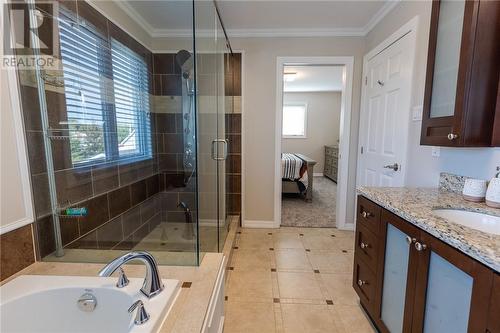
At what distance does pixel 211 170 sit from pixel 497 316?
1.86m

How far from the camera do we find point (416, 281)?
1.08m

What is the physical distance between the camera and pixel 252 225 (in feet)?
10.3

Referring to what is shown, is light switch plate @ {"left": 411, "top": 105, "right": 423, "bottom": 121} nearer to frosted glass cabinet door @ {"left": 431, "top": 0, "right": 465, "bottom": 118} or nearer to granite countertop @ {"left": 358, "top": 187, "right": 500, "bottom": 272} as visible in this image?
frosted glass cabinet door @ {"left": 431, "top": 0, "right": 465, "bottom": 118}

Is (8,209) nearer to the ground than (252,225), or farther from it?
farther from it

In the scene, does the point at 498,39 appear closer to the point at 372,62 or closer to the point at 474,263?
the point at 474,263

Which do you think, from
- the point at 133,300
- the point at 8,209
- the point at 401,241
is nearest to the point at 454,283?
A: the point at 401,241

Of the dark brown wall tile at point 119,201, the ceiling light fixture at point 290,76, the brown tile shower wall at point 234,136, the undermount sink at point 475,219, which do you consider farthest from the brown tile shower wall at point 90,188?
the ceiling light fixture at point 290,76

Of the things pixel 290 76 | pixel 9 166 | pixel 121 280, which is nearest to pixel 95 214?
pixel 9 166

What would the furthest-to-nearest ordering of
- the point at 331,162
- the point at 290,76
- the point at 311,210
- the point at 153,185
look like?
the point at 331,162 → the point at 290,76 → the point at 311,210 → the point at 153,185

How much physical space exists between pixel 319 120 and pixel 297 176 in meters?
3.12

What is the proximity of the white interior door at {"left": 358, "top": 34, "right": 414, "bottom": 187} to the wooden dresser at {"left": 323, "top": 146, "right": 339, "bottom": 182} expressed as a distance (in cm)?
303

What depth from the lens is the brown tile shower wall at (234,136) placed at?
2869 millimetres

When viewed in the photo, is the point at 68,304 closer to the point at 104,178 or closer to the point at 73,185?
the point at 73,185

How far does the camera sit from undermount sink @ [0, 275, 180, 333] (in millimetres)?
1022
